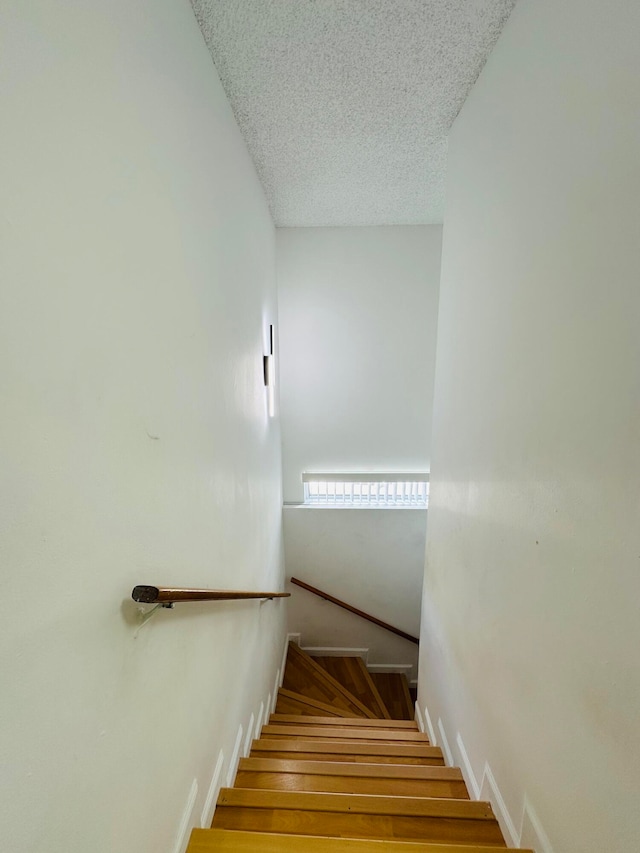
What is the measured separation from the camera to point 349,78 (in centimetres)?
173

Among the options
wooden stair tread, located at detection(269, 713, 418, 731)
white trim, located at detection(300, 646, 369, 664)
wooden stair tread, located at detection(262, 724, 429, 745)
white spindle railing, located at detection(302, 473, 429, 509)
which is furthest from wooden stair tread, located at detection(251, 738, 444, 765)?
white trim, located at detection(300, 646, 369, 664)

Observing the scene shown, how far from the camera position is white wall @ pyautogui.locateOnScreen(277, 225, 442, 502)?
3646 millimetres

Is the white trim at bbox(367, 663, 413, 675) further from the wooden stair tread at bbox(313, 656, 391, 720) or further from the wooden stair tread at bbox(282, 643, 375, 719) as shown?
the wooden stair tread at bbox(282, 643, 375, 719)

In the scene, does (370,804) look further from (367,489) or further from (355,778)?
(367,489)

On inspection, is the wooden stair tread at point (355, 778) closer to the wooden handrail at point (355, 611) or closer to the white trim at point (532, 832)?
the white trim at point (532, 832)

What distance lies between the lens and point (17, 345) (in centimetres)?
56

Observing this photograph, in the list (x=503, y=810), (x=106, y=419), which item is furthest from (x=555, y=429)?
(x=503, y=810)

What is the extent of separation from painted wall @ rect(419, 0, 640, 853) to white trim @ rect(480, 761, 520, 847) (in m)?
0.02

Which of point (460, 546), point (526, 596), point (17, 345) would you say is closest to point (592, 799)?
point (526, 596)

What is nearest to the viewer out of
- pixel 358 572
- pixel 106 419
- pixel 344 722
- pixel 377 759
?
pixel 106 419

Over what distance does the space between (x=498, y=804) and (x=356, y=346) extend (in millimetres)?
3281

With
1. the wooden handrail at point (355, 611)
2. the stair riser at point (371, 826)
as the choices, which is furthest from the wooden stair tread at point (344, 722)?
the stair riser at point (371, 826)

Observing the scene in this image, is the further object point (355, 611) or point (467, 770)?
point (355, 611)

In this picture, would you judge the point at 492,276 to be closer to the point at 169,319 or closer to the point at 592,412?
the point at 592,412
